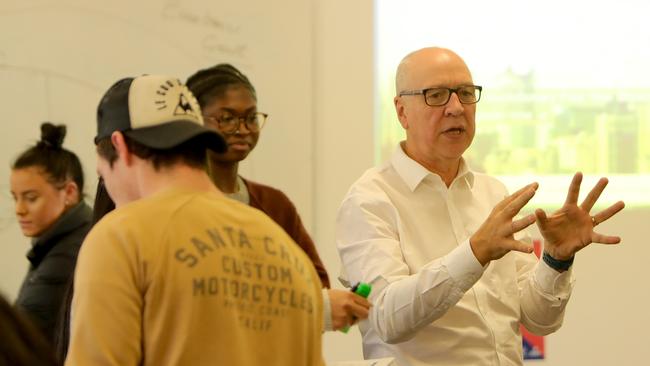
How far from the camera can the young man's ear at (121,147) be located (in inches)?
69.3

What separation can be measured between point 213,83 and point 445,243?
0.81 metres

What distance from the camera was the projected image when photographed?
13.8 ft

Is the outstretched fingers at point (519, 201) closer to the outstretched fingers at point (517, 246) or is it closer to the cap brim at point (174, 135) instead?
the outstretched fingers at point (517, 246)

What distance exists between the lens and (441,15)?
417cm

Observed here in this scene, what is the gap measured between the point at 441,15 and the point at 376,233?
1.76 m

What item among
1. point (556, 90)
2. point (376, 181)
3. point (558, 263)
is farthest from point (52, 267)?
point (556, 90)

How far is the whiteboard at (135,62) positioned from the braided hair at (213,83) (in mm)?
1074

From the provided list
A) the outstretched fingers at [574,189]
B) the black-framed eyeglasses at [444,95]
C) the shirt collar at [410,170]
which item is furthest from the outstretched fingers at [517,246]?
the black-framed eyeglasses at [444,95]

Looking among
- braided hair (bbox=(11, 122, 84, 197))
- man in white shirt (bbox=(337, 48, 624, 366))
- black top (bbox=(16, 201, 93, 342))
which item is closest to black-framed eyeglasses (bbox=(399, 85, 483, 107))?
man in white shirt (bbox=(337, 48, 624, 366))

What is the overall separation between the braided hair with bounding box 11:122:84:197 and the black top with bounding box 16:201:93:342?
151mm

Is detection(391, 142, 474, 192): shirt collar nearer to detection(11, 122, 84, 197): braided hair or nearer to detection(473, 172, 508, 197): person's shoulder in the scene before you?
detection(473, 172, 508, 197): person's shoulder

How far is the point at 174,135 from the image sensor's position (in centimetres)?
175

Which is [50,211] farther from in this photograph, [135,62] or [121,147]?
[121,147]

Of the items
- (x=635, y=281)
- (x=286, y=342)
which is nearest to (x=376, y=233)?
(x=286, y=342)
